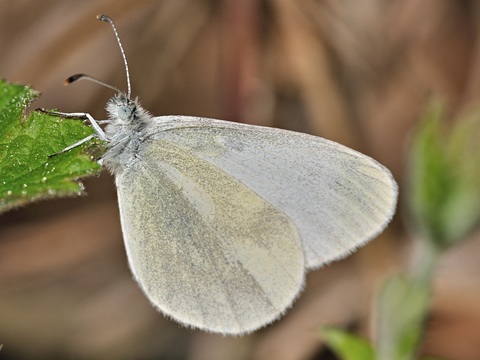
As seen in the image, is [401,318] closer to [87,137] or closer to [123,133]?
[123,133]

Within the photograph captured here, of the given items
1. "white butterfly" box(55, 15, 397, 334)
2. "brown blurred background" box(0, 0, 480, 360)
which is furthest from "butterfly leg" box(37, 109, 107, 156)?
"brown blurred background" box(0, 0, 480, 360)

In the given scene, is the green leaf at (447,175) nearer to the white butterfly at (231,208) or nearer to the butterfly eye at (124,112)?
the white butterfly at (231,208)

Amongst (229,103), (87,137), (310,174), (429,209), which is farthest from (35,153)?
(229,103)

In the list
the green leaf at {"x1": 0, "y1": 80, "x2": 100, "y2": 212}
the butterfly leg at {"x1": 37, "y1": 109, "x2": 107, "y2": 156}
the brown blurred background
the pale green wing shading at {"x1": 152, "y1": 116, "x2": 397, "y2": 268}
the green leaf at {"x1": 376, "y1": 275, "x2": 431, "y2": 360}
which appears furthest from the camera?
the brown blurred background

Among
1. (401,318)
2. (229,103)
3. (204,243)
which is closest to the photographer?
(204,243)

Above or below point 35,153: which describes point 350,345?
below

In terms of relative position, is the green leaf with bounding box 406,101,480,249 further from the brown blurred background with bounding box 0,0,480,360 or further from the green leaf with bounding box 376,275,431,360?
the brown blurred background with bounding box 0,0,480,360

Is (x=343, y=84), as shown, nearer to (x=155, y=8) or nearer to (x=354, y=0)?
(x=354, y=0)
